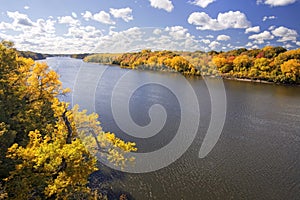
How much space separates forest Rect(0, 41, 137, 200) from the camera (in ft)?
27.0

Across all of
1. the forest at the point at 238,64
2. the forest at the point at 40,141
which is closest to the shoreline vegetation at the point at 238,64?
the forest at the point at 238,64

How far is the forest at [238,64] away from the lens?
52.2m

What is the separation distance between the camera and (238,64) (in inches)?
2448

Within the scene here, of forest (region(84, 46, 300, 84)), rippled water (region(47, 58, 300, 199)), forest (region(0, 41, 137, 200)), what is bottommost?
rippled water (region(47, 58, 300, 199))

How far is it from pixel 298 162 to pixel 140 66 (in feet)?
220

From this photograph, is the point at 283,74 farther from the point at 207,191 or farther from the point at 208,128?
the point at 207,191

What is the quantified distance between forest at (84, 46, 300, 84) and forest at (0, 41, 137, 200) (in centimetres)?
4942

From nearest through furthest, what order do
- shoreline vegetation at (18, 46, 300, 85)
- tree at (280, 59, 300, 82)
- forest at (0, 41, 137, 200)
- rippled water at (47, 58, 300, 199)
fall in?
forest at (0, 41, 137, 200) < rippled water at (47, 58, 300, 199) < tree at (280, 59, 300, 82) < shoreline vegetation at (18, 46, 300, 85)

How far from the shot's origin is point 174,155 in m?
16.8

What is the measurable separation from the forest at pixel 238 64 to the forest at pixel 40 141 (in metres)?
49.4

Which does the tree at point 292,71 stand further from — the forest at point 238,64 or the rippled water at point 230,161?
the rippled water at point 230,161

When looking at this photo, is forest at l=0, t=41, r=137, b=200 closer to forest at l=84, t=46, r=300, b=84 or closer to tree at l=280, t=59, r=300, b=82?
tree at l=280, t=59, r=300, b=82

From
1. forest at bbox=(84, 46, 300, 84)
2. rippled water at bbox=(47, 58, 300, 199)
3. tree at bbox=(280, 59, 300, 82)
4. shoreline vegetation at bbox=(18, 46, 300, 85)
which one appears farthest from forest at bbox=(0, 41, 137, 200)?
forest at bbox=(84, 46, 300, 84)

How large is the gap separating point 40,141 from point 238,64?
5888 cm
